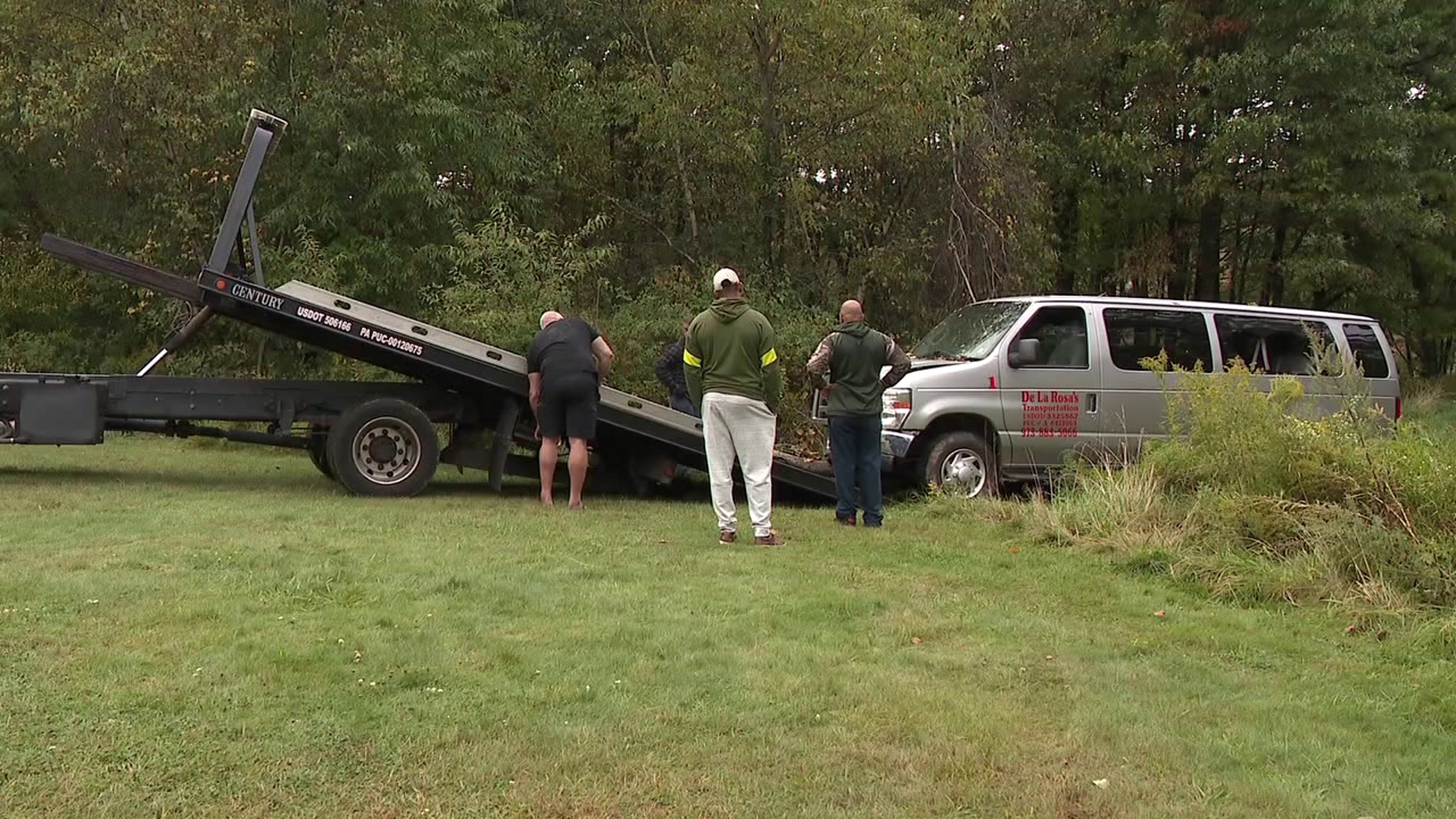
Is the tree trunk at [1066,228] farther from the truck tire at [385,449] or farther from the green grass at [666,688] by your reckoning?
the green grass at [666,688]

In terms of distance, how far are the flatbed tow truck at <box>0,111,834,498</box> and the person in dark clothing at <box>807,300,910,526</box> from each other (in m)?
1.29

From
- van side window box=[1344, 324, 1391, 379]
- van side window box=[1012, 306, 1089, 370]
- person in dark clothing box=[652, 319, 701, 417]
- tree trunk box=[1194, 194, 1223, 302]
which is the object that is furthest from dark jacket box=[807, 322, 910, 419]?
tree trunk box=[1194, 194, 1223, 302]

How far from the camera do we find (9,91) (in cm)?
1572

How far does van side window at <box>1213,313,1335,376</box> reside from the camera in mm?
10766

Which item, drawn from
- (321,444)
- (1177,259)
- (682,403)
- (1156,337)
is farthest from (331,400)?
(1177,259)

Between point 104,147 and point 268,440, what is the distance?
28.6 feet

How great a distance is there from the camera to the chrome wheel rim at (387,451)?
943 cm

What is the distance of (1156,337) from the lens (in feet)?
35.0

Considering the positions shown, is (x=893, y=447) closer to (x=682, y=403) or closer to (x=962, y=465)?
(x=962, y=465)

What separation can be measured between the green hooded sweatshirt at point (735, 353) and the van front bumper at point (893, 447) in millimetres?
2532

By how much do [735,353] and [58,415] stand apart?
5.64 m

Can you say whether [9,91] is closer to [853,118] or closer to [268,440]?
[268,440]

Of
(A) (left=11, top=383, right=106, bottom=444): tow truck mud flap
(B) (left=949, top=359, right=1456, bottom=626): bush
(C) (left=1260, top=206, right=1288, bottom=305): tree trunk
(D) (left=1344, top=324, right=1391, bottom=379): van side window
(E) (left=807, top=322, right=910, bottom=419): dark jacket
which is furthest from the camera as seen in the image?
(C) (left=1260, top=206, right=1288, bottom=305): tree trunk

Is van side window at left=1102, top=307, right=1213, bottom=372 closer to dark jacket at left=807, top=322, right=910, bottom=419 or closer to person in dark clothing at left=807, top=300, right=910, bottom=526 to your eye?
person in dark clothing at left=807, top=300, right=910, bottom=526
